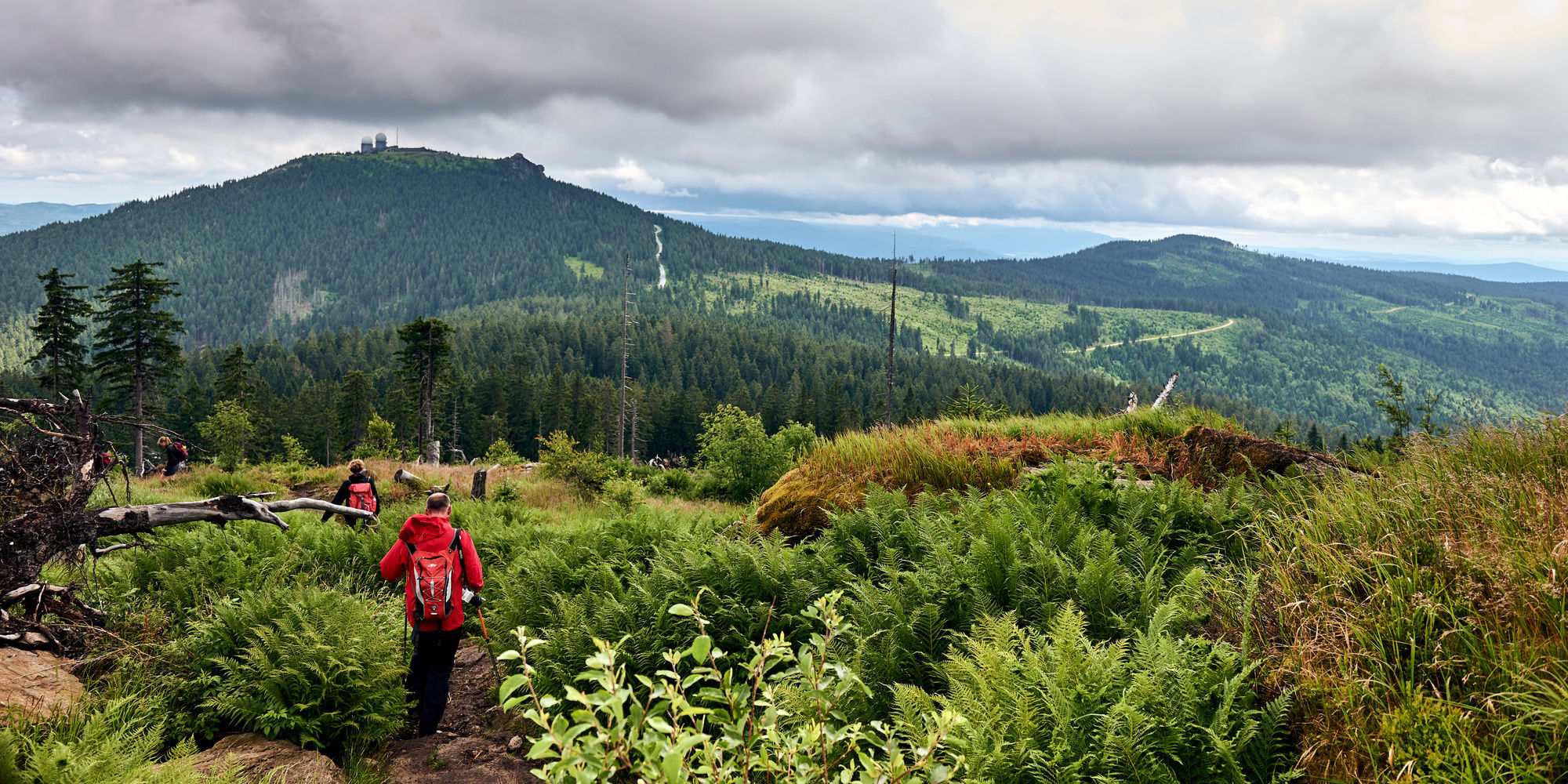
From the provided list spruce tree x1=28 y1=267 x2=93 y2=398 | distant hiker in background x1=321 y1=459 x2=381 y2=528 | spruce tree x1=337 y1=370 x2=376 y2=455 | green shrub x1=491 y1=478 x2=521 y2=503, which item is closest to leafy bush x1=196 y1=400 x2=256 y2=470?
spruce tree x1=337 y1=370 x2=376 y2=455

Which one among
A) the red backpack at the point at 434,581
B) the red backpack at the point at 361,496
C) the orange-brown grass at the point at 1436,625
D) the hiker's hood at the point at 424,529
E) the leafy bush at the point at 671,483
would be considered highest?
the orange-brown grass at the point at 1436,625

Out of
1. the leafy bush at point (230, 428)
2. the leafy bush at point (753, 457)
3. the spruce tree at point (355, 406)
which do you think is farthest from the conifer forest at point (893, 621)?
the spruce tree at point (355, 406)

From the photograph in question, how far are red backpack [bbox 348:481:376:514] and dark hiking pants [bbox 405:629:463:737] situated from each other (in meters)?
6.07

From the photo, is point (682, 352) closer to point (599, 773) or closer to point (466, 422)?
point (466, 422)

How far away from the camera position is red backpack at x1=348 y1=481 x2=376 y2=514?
11.8 meters

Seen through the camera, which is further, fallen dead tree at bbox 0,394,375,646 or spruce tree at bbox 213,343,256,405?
spruce tree at bbox 213,343,256,405

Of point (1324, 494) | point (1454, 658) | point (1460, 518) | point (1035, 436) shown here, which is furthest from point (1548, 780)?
point (1035, 436)

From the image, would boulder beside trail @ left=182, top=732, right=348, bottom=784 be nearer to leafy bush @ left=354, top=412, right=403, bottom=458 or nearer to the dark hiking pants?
the dark hiking pants

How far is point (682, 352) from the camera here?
488 ft

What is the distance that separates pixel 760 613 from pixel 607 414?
89.3 m

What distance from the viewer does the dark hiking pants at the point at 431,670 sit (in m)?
6.65

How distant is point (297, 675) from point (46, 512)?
265 cm

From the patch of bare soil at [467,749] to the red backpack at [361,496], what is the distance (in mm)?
5716

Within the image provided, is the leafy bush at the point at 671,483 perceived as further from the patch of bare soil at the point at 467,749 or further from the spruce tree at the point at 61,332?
the spruce tree at the point at 61,332
